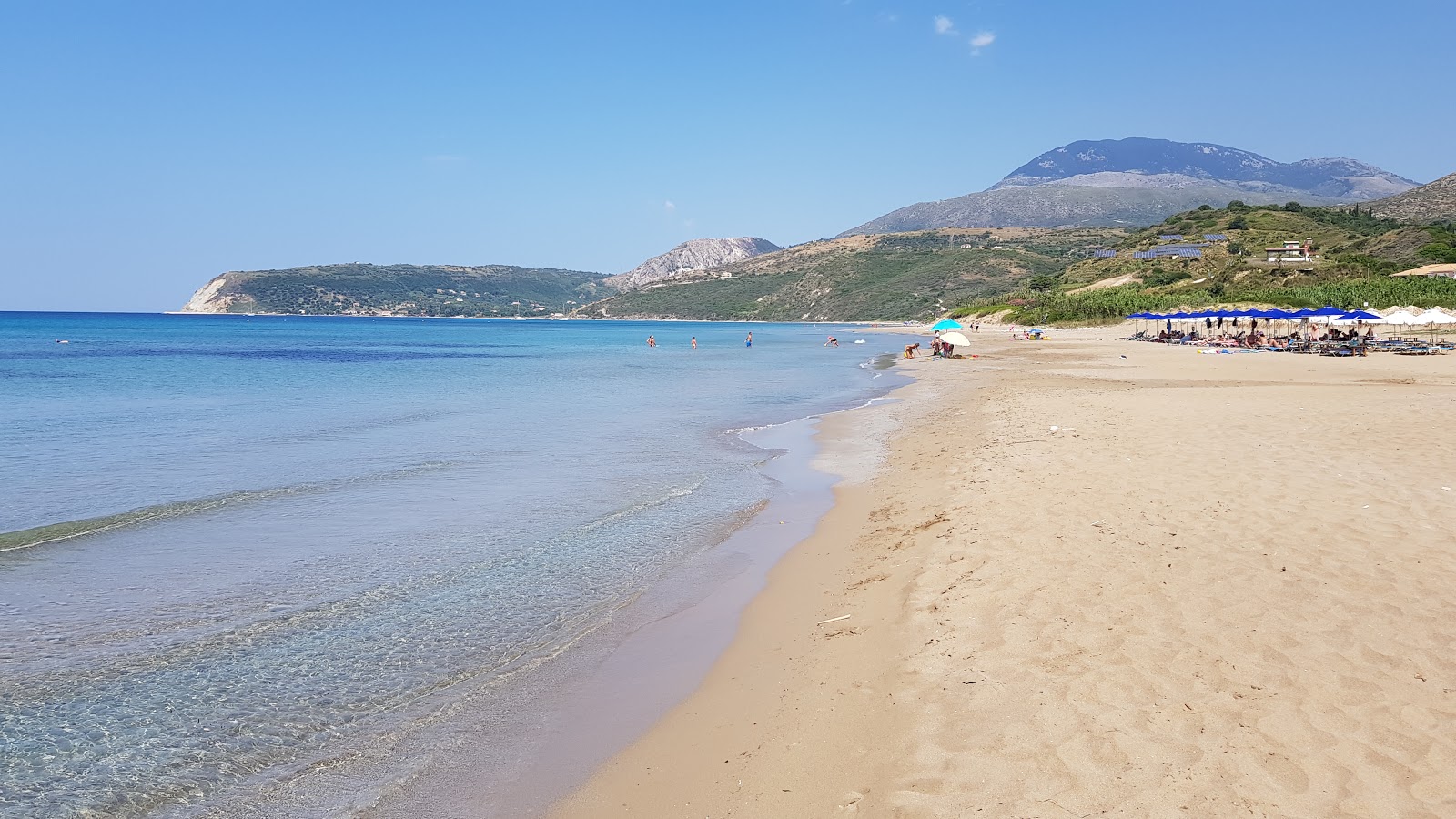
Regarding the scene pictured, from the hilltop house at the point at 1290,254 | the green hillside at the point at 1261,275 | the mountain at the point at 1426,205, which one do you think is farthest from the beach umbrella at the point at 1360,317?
the mountain at the point at 1426,205

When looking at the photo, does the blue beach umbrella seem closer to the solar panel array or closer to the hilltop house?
the hilltop house

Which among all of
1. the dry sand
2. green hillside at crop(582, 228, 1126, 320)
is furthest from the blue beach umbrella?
green hillside at crop(582, 228, 1126, 320)

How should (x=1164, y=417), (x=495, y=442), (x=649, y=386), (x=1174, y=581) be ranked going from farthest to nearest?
(x=649, y=386), (x=495, y=442), (x=1164, y=417), (x=1174, y=581)

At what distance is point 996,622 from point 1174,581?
4.80ft

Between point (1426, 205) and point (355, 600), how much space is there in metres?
143

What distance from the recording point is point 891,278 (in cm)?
15750

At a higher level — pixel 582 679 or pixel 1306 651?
pixel 1306 651

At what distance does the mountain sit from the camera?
10538 centimetres

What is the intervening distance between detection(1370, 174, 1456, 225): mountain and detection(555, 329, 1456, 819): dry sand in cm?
12151

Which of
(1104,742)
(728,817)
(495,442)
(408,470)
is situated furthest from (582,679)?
(495,442)

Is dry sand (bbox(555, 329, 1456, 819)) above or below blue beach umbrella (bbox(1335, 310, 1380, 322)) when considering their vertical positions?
below

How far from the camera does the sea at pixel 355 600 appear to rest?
4547mm

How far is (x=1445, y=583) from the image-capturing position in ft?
18.8

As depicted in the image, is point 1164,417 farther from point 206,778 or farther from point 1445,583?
point 206,778
